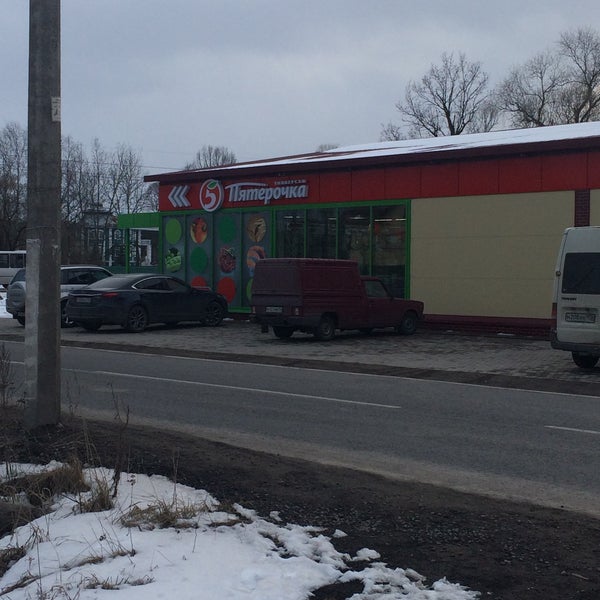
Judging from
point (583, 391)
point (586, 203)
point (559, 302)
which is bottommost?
point (583, 391)

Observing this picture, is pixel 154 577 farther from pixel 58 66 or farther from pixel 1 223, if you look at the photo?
pixel 1 223

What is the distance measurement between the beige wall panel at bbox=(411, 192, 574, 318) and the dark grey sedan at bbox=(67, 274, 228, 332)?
654cm

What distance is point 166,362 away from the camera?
655 inches

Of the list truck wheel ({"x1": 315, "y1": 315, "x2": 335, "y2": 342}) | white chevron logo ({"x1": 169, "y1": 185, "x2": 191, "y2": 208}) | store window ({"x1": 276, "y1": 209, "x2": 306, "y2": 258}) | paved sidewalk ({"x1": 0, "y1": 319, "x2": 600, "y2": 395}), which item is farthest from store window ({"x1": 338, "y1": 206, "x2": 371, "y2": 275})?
white chevron logo ({"x1": 169, "y1": 185, "x2": 191, "y2": 208})

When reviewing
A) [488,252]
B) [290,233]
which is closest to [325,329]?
[488,252]

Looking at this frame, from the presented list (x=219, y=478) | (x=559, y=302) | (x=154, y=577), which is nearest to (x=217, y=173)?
(x=559, y=302)

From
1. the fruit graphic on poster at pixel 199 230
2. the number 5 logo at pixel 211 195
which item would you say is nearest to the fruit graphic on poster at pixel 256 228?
the number 5 logo at pixel 211 195

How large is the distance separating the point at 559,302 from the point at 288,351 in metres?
5.96

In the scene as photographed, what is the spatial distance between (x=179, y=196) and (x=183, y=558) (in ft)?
88.3

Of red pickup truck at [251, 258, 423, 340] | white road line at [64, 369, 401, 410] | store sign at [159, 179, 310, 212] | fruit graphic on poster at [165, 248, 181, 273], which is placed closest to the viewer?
white road line at [64, 369, 401, 410]

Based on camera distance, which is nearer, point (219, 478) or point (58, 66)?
point (219, 478)

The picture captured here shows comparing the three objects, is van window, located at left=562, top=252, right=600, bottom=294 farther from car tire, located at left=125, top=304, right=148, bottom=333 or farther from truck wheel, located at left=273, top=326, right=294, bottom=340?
car tire, located at left=125, top=304, right=148, bottom=333

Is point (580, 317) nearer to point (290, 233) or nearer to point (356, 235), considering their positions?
point (356, 235)

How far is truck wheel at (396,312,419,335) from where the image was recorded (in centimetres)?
2348
